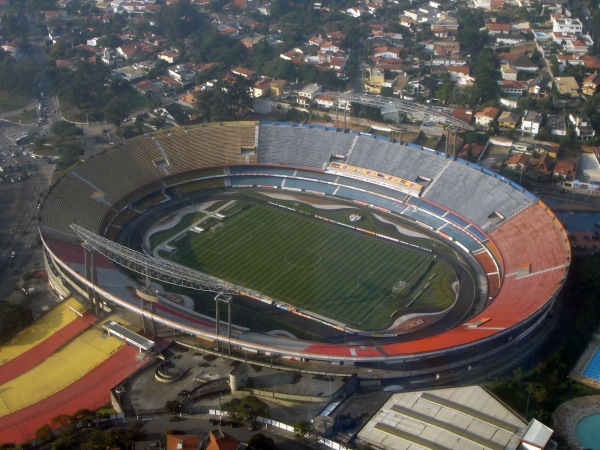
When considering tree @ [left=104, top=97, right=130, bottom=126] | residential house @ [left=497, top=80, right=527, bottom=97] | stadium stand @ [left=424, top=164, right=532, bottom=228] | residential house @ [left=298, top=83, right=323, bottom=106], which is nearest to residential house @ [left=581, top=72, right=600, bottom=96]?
residential house @ [left=497, top=80, right=527, bottom=97]

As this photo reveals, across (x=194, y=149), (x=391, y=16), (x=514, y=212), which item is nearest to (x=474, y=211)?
(x=514, y=212)

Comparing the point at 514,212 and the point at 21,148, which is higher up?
the point at 514,212

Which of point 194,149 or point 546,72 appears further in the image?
point 546,72

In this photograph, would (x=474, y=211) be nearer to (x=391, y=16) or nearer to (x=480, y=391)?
(x=480, y=391)

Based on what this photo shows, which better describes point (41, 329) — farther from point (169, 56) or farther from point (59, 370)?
point (169, 56)

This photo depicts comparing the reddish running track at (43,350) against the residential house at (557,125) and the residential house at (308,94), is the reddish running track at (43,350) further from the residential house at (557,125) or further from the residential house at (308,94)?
the residential house at (557,125)

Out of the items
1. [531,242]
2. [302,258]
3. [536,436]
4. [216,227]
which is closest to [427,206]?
[531,242]

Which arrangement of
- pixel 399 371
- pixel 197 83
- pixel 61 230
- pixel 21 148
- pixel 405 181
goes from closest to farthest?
pixel 399 371 → pixel 61 230 → pixel 405 181 → pixel 21 148 → pixel 197 83
